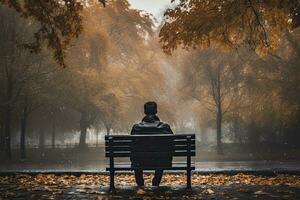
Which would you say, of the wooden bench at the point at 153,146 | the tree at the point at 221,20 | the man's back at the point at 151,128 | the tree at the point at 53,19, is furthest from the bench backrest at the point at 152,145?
the tree at the point at 221,20

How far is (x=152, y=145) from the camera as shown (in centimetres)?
845

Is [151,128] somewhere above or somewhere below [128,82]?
below

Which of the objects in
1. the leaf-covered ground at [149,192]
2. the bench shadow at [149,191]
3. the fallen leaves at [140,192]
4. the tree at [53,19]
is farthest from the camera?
the tree at [53,19]

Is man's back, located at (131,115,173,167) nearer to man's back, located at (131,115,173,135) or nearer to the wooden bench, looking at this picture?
the wooden bench

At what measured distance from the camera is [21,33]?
25.9 m

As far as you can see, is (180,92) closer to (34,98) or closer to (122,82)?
(122,82)

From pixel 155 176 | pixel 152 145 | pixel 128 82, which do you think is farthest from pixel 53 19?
pixel 128 82

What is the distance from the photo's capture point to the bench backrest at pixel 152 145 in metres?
8.40

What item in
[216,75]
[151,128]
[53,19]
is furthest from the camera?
[216,75]

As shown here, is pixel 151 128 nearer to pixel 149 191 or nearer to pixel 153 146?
Result: pixel 153 146

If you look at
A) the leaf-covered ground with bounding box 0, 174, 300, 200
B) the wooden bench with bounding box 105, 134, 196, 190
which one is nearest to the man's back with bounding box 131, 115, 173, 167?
the wooden bench with bounding box 105, 134, 196, 190

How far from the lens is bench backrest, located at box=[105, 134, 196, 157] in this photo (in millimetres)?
8395

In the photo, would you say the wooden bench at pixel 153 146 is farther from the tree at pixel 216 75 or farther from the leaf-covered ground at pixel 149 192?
the tree at pixel 216 75

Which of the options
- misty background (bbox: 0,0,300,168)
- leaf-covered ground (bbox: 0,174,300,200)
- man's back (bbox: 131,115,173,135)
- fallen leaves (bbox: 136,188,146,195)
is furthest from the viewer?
misty background (bbox: 0,0,300,168)
